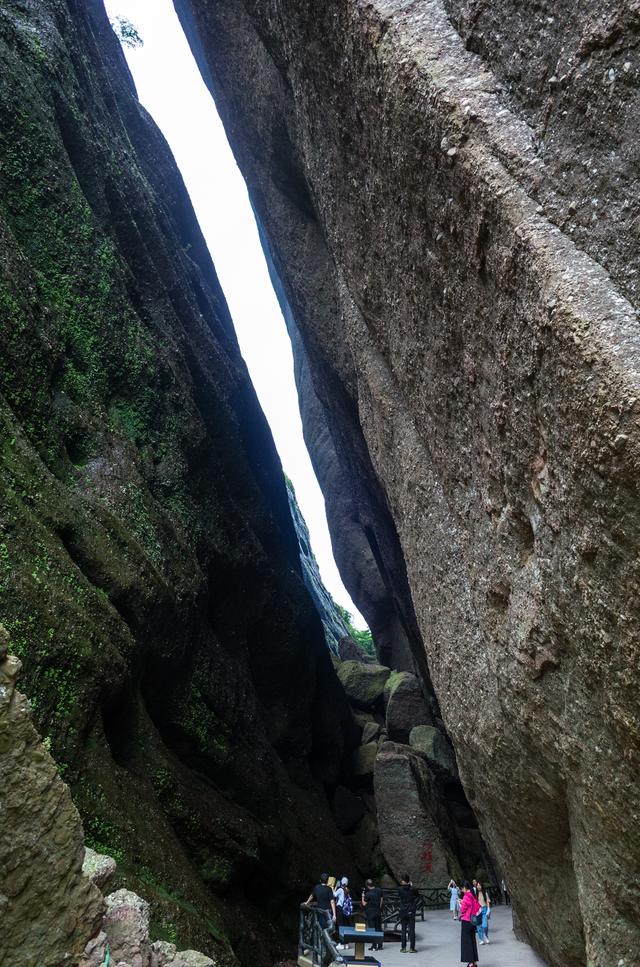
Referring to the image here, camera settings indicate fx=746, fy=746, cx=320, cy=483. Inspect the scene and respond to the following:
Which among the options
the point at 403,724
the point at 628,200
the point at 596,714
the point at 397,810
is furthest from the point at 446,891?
the point at 628,200

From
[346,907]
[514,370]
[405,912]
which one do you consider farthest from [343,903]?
[514,370]

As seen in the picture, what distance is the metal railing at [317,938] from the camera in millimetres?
7996

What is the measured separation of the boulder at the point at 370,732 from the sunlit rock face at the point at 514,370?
14.9 metres

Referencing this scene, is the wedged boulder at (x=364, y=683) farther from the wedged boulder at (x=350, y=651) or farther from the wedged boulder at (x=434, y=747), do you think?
the wedged boulder at (x=350, y=651)

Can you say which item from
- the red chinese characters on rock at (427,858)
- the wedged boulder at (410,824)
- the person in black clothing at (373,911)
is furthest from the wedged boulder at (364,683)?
the person in black clothing at (373,911)

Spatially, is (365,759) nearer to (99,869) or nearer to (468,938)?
(468,938)

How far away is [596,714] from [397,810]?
1416 cm

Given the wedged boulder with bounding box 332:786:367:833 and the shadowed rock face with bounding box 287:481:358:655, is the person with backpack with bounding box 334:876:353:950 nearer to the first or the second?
the wedged boulder with bounding box 332:786:367:833

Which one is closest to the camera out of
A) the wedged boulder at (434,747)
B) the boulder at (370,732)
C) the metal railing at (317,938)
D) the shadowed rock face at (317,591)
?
the metal railing at (317,938)

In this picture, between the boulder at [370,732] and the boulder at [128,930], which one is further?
the boulder at [370,732]

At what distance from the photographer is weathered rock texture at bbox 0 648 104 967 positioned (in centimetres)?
372

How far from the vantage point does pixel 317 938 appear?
28.7 feet

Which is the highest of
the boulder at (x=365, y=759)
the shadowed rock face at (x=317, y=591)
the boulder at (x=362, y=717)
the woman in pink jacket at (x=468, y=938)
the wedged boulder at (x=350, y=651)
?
the shadowed rock face at (x=317, y=591)

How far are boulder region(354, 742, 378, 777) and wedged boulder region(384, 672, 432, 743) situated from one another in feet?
3.04
